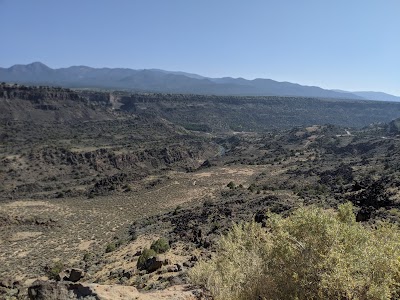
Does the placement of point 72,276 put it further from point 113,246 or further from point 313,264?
point 313,264

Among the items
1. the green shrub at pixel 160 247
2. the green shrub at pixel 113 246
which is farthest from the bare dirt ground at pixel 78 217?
the green shrub at pixel 160 247

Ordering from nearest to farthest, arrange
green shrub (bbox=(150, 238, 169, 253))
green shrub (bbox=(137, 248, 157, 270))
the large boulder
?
the large boulder → green shrub (bbox=(137, 248, 157, 270)) → green shrub (bbox=(150, 238, 169, 253))

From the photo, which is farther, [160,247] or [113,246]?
[113,246]

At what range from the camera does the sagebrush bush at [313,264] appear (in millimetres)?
8734

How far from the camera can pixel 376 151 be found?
72.2m

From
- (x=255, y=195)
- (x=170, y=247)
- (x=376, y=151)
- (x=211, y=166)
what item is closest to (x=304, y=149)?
(x=376, y=151)

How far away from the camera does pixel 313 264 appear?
9859mm

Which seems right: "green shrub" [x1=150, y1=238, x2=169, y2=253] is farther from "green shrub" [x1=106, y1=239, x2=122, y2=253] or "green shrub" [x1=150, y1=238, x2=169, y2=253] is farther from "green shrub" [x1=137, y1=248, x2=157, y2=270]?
"green shrub" [x1=106, y1=239, x2=122, y2=253]

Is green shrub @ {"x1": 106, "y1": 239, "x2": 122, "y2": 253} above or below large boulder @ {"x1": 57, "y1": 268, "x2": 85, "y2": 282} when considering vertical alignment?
below

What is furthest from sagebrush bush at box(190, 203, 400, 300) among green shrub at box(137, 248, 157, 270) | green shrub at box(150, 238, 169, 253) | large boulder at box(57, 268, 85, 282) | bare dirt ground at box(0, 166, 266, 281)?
bare dirt ground at box(0, 166, 266, 281)

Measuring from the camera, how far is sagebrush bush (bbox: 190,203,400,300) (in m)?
8.73

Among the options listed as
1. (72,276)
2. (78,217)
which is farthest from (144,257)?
(78,217)

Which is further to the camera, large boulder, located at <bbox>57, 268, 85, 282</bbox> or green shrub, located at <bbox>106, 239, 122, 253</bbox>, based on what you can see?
green shrub, located at <bbox>106, 239, 122, 253</bbox>

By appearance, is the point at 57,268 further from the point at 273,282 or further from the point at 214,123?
the point at 214,123
